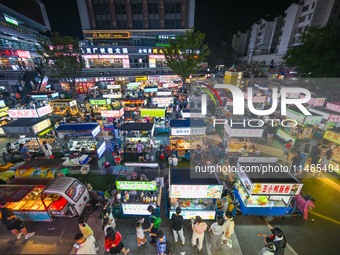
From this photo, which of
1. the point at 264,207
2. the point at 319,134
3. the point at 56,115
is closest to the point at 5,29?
the point at 56,115

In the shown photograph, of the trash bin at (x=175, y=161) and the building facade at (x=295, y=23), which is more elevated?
the building facade at (x=295, y=23)

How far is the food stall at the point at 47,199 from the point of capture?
734 centimetres

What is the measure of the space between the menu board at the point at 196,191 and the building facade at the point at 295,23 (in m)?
36.4

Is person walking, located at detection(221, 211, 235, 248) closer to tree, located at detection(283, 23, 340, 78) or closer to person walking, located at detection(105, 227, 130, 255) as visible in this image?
person walking, located at detection(105, 227, 130, 255)

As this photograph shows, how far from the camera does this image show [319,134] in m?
16.0

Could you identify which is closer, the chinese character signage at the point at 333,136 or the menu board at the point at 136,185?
the menu board at the point at 136,185

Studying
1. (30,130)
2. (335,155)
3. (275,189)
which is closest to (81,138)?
(30,130)

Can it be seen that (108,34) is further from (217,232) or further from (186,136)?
(217,232)

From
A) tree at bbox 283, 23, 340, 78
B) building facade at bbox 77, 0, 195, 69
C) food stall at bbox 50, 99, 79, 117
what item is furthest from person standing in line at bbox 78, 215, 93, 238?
building facade at bbox 77, 0, 195, 69

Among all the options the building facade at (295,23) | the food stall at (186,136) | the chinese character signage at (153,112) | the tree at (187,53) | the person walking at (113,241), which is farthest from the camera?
the building facade at (295,23)

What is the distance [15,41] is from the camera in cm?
3741

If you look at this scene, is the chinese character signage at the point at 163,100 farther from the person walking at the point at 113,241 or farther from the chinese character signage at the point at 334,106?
the chinese character signage at the point at 334,106

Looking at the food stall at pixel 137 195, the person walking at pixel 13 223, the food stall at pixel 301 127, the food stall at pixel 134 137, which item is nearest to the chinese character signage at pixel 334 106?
the food stall at pixel 301 127

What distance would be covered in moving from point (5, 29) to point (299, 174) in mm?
60127
